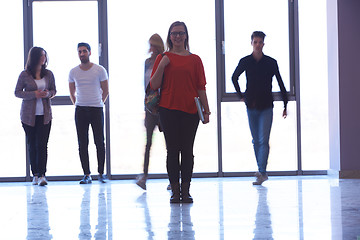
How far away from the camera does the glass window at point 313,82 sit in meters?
6.72

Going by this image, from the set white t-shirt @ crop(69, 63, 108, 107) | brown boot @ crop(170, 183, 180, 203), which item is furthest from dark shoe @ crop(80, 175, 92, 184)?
brown boot @ crop(170, 183, 180, 203)

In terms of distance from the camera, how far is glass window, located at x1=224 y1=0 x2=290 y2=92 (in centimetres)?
670

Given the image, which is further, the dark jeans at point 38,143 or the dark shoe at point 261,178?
the dark jeans at point 38,143

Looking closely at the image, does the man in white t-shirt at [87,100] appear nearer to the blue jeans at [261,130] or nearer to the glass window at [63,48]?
the glass window at [63,48]

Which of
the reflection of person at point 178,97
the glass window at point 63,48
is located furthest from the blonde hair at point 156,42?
the glass window at point 63,48

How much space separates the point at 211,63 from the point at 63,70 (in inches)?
64.9

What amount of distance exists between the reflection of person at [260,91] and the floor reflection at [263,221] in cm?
88

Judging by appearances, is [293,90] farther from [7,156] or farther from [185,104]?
[7,156]

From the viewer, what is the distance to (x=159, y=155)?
264 inches

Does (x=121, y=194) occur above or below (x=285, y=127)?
below

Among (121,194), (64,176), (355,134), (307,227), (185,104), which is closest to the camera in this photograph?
(307,227)

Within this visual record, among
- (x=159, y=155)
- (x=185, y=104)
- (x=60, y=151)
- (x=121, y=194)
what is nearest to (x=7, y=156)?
(x=60, y=151)

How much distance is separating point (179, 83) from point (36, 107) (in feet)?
7.47

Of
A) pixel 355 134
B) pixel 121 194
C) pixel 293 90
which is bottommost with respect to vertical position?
pixel 121 194
